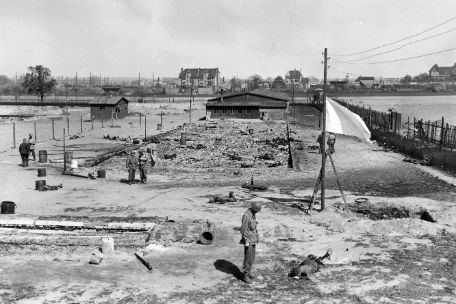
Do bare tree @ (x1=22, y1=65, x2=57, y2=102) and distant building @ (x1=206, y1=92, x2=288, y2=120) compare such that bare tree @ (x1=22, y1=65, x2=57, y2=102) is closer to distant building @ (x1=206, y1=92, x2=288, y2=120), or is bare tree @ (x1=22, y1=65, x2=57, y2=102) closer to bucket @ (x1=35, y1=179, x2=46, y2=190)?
distant building @ (x1=206, y1=92, x2=288, y2=120)

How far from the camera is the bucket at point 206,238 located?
12.7 m

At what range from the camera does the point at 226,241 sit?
42.5 ft

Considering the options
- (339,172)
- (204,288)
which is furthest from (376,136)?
(204,288)

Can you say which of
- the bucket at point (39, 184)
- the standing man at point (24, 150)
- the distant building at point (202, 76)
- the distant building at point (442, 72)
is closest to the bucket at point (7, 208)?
the bucket at point (39, 184)

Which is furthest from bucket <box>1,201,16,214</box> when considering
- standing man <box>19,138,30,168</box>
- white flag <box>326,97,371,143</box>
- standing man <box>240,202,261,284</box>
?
white flag <box>326,97,371,143</box>

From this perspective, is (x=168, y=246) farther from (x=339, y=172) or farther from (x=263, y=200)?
(x=339, y=172)

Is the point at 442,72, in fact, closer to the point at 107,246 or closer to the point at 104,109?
the point at 104,109

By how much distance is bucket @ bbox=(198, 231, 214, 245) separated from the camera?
12680 millimetres

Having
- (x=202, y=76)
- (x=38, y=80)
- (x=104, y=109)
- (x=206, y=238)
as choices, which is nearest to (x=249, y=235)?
(x=206, y=238)

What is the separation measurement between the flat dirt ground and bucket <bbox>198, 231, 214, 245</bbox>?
0.50ft

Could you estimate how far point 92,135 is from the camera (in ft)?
148

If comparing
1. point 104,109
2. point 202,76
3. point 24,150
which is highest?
point 202,76

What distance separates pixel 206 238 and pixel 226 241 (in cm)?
55

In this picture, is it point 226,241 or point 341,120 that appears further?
point 341,120
